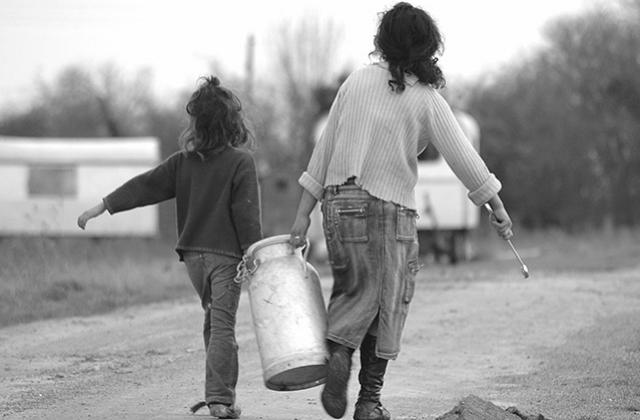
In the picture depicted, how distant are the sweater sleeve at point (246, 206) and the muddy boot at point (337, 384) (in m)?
0.76

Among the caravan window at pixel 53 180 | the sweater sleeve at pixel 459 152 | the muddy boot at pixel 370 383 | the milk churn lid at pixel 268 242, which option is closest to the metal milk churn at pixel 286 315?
the milk churn lid at pixel 268 242

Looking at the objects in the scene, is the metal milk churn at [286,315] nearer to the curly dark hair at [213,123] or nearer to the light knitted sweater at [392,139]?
the light knitted sweater at [392,139]

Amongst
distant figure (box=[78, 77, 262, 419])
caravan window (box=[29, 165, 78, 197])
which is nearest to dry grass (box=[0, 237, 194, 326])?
distant figure (box=[78, 77, 262, 419])

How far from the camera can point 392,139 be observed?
537 centimetres

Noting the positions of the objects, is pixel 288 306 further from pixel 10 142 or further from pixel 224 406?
pixel 10 142

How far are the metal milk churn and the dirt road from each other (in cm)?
67

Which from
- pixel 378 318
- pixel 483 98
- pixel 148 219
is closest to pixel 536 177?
pixel 483 98

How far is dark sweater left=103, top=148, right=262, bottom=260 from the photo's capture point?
583 centimetres

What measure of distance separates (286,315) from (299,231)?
14.6 inches

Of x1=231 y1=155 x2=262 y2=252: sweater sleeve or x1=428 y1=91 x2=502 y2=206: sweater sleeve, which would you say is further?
x1=231 y1=155 x2=262 y2=252: sweater sleeve

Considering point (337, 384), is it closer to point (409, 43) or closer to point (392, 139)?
point (392, 139)

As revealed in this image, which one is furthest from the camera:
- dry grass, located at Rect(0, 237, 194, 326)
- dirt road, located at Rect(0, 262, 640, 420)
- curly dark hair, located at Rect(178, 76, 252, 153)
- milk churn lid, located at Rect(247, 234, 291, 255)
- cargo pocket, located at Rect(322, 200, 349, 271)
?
dry grass, located at Rect(0, 237, 194, 326)

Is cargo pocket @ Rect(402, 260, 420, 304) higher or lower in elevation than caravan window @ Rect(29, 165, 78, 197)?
higher

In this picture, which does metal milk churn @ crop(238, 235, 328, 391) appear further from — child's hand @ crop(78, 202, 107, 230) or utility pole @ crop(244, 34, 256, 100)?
utility pole @ crop(244, 34, 256, 100)
